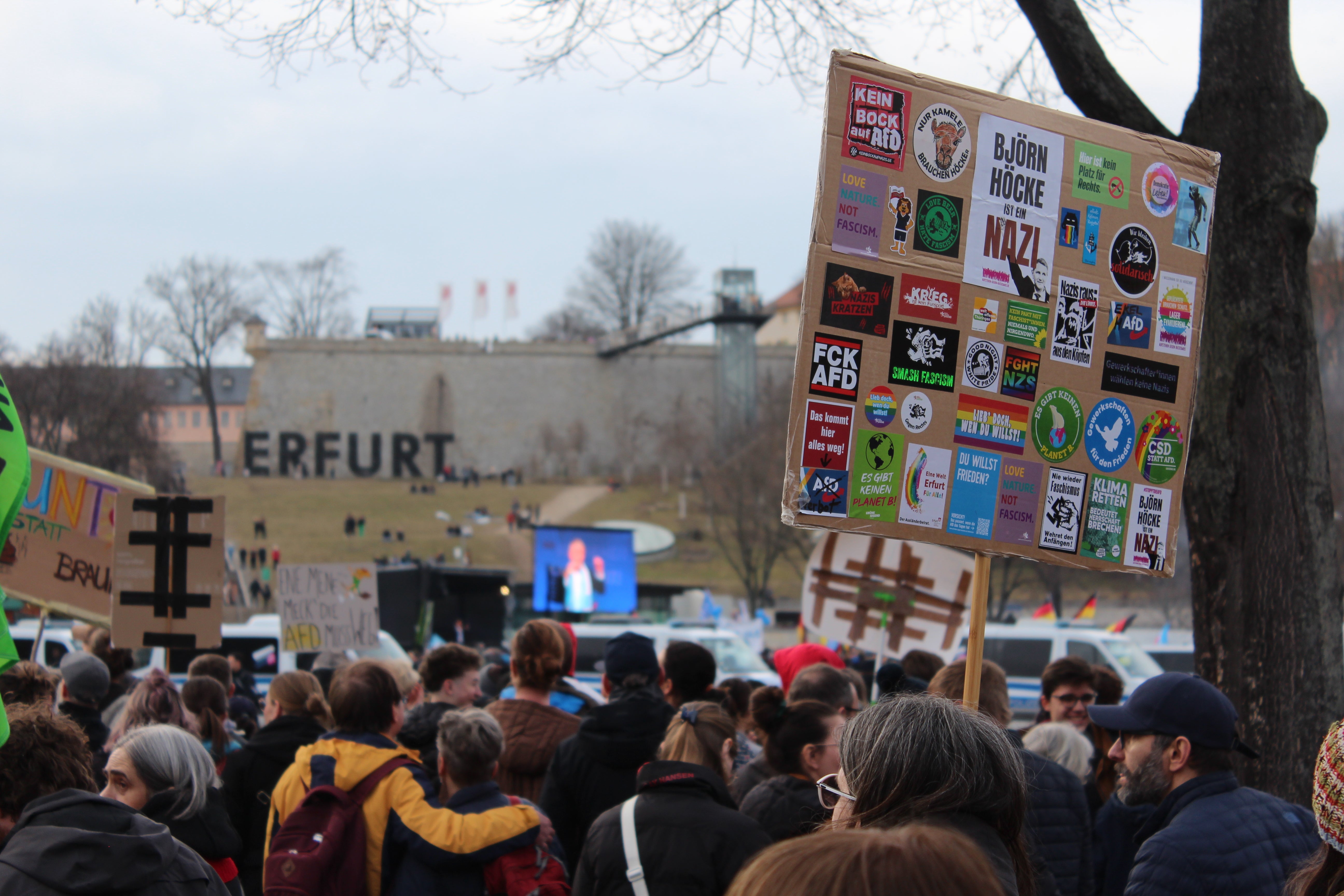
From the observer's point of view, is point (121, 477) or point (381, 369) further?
point (381, 369)

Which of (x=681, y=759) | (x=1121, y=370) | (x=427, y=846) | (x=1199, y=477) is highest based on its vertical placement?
(x=1121, y=370)

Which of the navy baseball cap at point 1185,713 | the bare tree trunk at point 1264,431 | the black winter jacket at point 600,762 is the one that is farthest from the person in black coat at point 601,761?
the bare tree trunk at point 1264,431

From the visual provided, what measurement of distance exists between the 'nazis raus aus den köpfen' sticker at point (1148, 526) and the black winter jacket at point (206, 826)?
9.03 ft

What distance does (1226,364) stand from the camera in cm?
463

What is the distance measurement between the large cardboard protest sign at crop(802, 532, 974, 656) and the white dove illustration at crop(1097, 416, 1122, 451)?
14.7 feet

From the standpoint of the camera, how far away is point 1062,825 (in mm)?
3643

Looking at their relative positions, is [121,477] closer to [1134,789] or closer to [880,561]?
[880,561]

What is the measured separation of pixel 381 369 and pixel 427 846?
7001 cm

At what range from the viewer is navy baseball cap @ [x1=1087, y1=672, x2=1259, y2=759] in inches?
121

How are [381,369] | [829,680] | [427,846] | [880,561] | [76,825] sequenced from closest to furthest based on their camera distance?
1. [76,825]
2. [427,846]
3. [829,680]
4. [880,561]
5. [381,369]

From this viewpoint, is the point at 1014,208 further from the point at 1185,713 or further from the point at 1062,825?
the point at 1062,825

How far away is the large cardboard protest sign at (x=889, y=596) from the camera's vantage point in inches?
312

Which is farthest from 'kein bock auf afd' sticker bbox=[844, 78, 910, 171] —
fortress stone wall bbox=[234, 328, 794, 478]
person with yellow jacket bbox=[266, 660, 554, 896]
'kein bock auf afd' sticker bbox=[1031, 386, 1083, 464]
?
fortress stone wall bbox=[234, 328, 794, 478]

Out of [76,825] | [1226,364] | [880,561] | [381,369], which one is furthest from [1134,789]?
[381,369]
